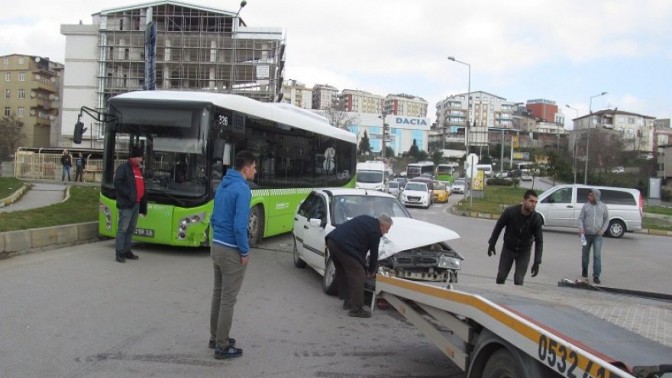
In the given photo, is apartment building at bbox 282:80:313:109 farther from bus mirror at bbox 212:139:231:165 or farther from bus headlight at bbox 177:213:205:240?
bus headlight at bbox 177:213:205:240

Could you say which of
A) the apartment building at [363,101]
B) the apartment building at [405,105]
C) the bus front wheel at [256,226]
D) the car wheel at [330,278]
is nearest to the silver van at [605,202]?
the bus front wheel at [256,226]

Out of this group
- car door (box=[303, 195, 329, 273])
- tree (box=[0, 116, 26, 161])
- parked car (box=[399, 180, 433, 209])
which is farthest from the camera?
tree (box=[0, 116, 26, 161])

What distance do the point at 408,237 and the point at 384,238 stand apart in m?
0.34

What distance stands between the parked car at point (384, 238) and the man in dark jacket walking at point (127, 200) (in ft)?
9.57

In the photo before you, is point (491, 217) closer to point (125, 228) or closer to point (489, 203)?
point (489, 203)

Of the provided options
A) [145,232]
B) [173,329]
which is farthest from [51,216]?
[173,329]

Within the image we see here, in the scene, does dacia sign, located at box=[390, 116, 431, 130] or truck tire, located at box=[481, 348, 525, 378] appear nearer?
truck tire, located at box=[481, 348, 525, 378]

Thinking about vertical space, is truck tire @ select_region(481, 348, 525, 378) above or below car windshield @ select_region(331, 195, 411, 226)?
below

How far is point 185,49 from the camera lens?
251 ft

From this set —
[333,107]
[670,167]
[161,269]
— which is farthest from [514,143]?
[161,269]

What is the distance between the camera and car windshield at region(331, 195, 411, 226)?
8844 mm

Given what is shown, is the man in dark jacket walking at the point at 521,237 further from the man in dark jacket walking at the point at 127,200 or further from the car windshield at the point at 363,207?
the man in dark jacket walking at the point at 127,200

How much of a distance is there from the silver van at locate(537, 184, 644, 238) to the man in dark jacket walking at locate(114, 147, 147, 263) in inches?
615

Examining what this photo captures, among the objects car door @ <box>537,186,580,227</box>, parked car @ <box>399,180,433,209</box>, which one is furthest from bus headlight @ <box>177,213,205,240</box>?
parked car @ <box>399,180,433,209</box>
